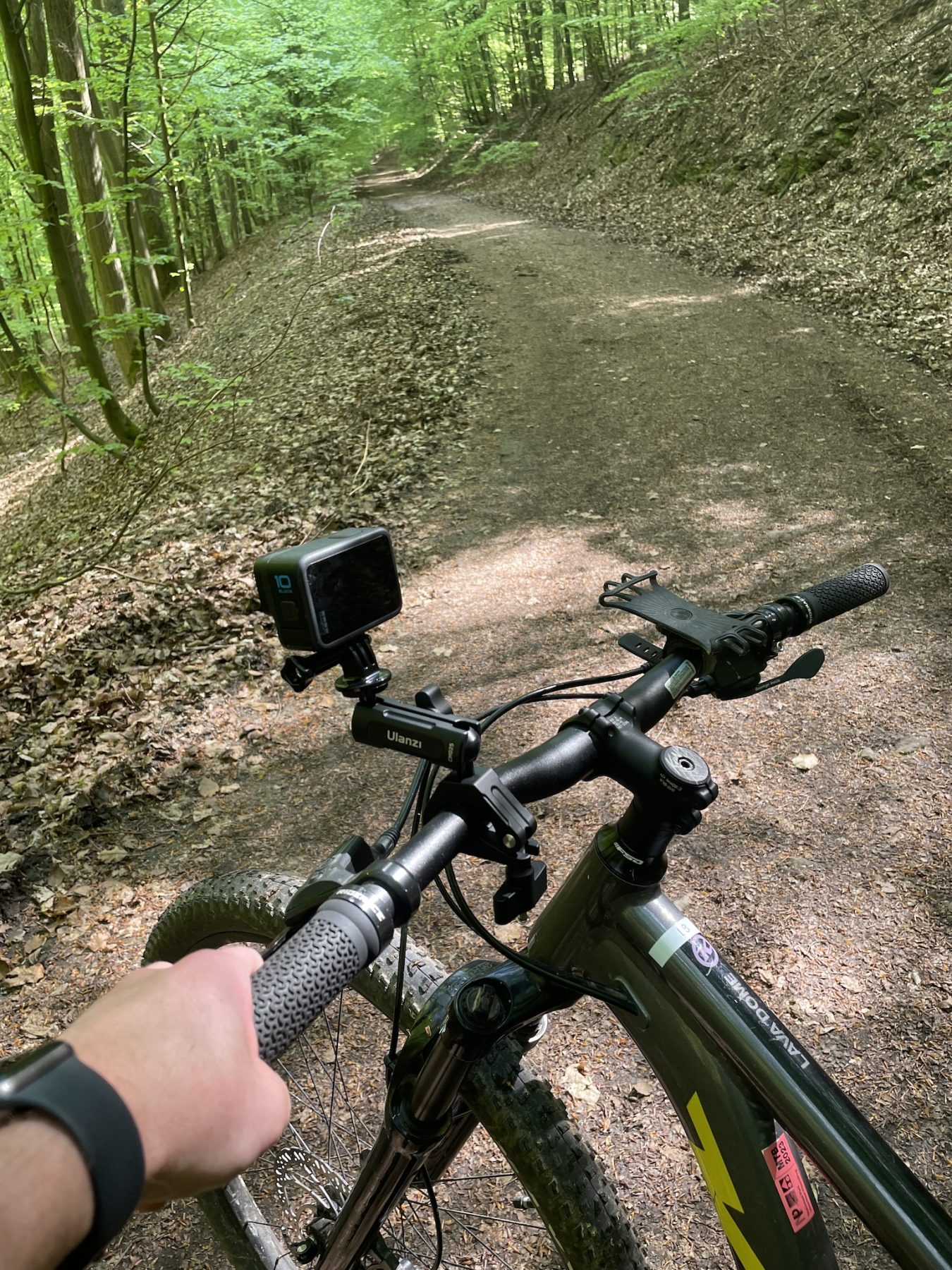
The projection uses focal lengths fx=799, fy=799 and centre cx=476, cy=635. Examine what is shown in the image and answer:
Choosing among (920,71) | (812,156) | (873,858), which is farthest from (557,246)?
(873,858)

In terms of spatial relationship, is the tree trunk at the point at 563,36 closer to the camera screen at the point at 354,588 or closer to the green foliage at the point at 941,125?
the green foliage at the point at 941,125

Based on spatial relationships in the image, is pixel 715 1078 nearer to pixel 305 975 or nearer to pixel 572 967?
pixel 572 967

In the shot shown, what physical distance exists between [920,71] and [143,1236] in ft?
52.6

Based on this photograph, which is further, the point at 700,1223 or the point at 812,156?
the point at 812,156

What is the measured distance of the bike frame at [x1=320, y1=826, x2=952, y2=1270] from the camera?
1.11 meters

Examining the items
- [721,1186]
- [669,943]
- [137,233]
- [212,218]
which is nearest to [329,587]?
[669,943]

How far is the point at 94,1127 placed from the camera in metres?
0.60

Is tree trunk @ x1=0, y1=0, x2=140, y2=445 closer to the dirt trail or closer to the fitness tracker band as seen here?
the dirt trail

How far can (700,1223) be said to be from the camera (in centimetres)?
235

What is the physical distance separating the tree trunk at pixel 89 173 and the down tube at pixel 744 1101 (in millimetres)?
8713

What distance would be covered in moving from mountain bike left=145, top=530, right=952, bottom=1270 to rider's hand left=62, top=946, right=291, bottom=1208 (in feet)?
0.25

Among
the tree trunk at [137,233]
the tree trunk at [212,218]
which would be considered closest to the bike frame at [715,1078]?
the tree trunk at [137,233]

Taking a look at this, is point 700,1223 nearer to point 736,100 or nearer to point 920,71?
Result: point 920,71

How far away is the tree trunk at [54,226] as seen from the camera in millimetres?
7051
